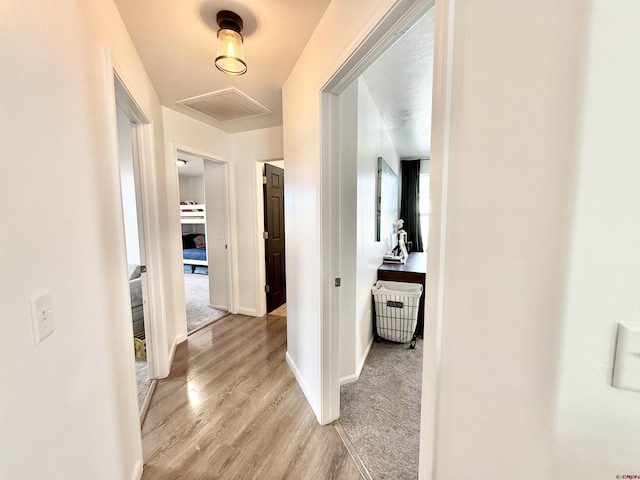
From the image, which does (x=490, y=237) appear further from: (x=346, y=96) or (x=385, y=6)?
(x=346, y=96)

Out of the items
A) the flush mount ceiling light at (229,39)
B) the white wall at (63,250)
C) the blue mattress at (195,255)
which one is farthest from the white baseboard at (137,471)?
the blue mattress at (195,255)

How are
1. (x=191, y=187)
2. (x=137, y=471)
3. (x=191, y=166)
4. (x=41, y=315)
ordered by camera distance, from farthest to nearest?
(x=191, y=187) < (x=191, y=166) < (x=137, y=471) < (x=41, y=315)

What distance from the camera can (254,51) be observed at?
5.82 feet

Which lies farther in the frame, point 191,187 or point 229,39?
point 191,187

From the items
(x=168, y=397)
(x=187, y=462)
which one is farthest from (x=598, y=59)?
(x=168, y=397)

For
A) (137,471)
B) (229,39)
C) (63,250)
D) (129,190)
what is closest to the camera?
(63,250)

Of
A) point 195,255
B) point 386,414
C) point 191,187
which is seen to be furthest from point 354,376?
point 191,187

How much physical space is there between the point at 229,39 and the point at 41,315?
1.56m

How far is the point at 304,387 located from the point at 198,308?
7.82 ft

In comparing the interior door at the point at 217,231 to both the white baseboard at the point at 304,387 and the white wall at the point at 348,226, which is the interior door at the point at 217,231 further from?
the white wall at the point at 348,226

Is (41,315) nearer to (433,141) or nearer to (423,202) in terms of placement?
(433,141)

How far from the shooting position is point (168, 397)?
6.43ft

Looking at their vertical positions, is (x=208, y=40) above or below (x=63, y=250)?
above

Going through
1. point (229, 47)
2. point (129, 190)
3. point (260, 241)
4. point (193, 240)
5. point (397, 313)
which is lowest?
point (397, 313)
